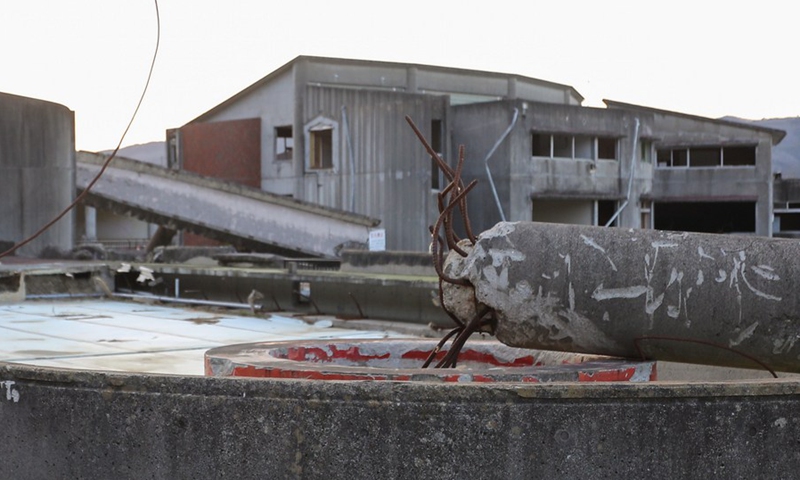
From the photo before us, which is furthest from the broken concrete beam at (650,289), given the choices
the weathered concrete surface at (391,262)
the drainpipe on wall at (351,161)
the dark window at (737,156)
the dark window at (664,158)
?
the dark window at (664,158)

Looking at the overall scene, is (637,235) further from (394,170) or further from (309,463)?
(394,170)

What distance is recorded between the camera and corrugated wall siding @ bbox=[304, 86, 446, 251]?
35.4 metres

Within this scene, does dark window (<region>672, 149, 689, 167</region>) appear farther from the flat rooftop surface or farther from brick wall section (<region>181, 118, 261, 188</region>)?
the flat rooftop surface

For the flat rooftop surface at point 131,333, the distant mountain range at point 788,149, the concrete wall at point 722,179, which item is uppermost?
the distant mountain range at point 788,149

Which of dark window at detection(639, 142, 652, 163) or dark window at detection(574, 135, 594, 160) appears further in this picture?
dark window at detection(639, 142, 652, 163)

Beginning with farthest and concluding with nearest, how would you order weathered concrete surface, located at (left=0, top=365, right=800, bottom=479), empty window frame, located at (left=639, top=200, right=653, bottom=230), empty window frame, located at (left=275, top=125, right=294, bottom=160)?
1. empty window frame, located at (left=639, top=200, right=653, bottom=230)
2. empty window frame, located at (left=275, top=125, right=294, bottom=160)
3. weathered concrete surface, located at (left=0, top=365, right=800, bottom=479)

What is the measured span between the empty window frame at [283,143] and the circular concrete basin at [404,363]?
34.9 metres

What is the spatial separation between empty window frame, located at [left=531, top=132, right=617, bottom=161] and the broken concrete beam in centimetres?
3264

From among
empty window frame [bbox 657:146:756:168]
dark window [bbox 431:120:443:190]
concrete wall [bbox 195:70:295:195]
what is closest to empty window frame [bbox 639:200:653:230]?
empty window frame [bbox 657:146:756:168]

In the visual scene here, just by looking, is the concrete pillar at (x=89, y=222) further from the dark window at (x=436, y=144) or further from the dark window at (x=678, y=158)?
the dark window at (x=678, y=158)

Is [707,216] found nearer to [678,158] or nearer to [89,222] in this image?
[678,158]

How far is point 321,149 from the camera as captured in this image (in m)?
38.7

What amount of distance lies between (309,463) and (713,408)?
155 centimetres

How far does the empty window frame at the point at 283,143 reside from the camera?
40969mm
